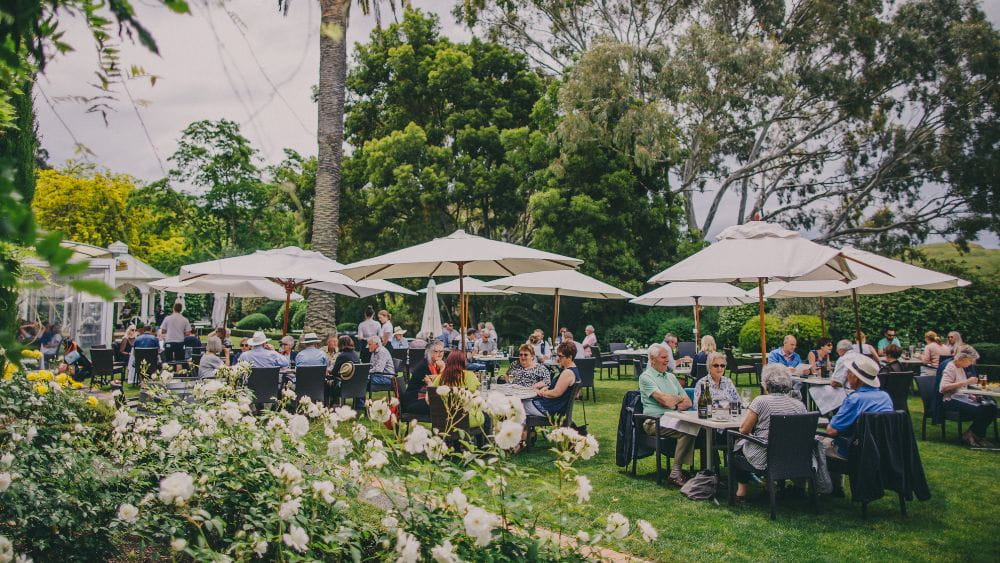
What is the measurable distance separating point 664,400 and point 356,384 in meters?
4.88

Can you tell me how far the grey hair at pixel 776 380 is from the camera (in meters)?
5.73

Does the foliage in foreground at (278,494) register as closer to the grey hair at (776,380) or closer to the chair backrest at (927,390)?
the grey hair at (776,380)

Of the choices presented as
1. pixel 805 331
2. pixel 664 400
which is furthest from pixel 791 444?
pixel 805 331

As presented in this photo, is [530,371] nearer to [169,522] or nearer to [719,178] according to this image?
[169,522]

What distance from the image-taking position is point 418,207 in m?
22.8

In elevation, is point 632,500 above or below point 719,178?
below

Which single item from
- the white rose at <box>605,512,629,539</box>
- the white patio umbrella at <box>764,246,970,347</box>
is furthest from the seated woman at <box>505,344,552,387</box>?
the white rose at <box>605,512,629,539</box>

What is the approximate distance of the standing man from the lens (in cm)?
1361

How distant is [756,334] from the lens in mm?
18500

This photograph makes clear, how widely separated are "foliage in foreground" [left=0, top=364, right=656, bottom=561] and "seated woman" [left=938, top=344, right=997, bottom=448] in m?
7.85

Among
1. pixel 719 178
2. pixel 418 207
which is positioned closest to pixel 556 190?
pixel 418 207

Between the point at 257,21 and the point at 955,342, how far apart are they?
13.5 metres

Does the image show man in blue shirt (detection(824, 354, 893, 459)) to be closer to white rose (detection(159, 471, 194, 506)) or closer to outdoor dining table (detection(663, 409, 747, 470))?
outdoor dining table (detection(663, 409, 747, 470))

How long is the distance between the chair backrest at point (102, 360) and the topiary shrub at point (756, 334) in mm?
16161
